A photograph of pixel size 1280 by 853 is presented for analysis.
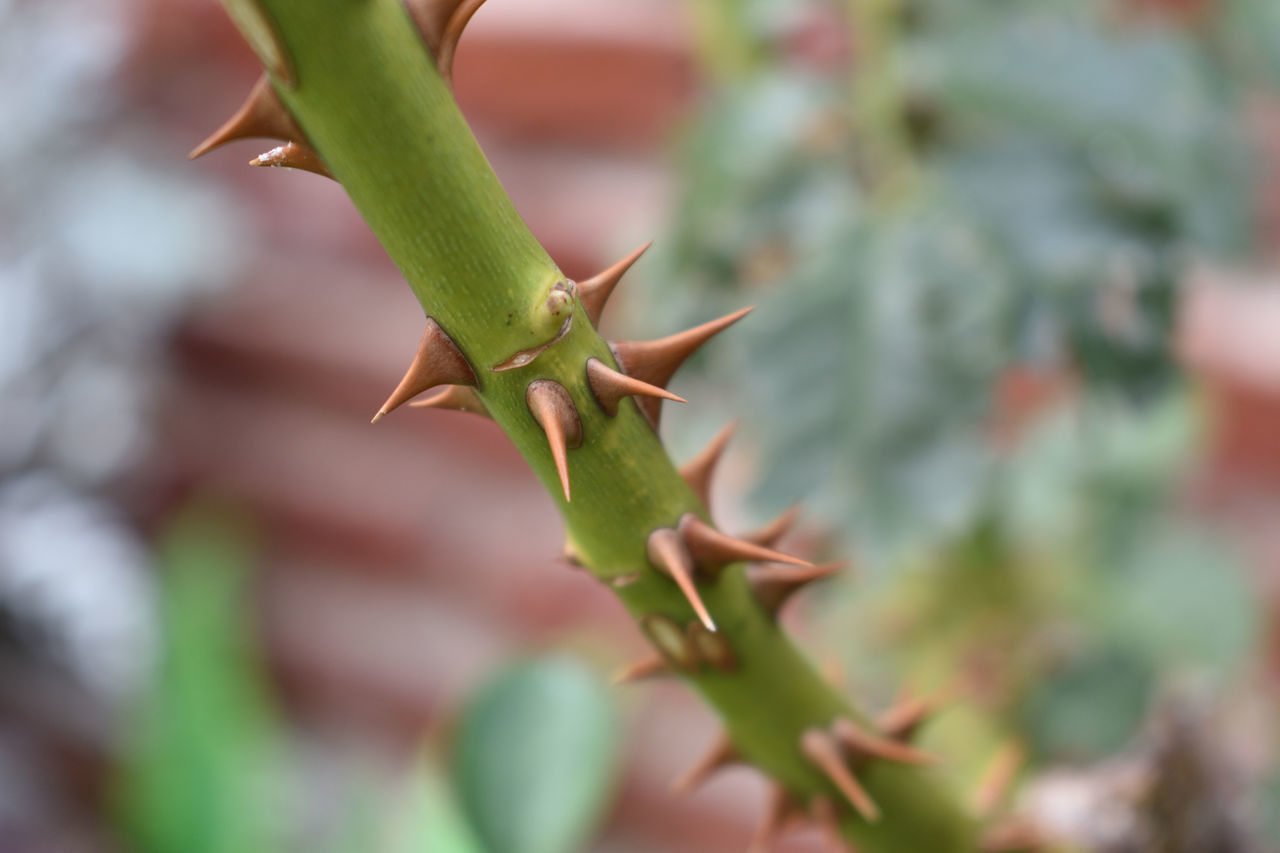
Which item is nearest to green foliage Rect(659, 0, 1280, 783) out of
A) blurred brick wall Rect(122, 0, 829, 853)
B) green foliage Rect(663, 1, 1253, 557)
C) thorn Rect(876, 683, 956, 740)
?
green foliage Rect(663, 1, 1253, 557)

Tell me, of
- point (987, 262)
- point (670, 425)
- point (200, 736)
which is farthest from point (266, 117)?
point (200, 736)

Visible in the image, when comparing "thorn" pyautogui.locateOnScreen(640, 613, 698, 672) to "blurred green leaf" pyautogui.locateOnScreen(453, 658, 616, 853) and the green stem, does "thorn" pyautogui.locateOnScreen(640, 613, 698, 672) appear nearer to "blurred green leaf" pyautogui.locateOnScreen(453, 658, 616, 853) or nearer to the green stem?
the green stem

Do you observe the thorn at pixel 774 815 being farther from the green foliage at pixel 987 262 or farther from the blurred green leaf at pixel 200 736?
the blurred green leaf at pixel 200 736

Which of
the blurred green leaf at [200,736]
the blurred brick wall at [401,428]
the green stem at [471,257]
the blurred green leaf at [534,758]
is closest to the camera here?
the green stem at [471,257]

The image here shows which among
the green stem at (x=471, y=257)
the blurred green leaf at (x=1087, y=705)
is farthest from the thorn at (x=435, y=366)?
the blurred green leaf at (x=1087, y=705)

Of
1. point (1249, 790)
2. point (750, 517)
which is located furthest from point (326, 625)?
point (1249, 790)

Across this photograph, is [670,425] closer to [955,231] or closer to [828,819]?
[955,231]
